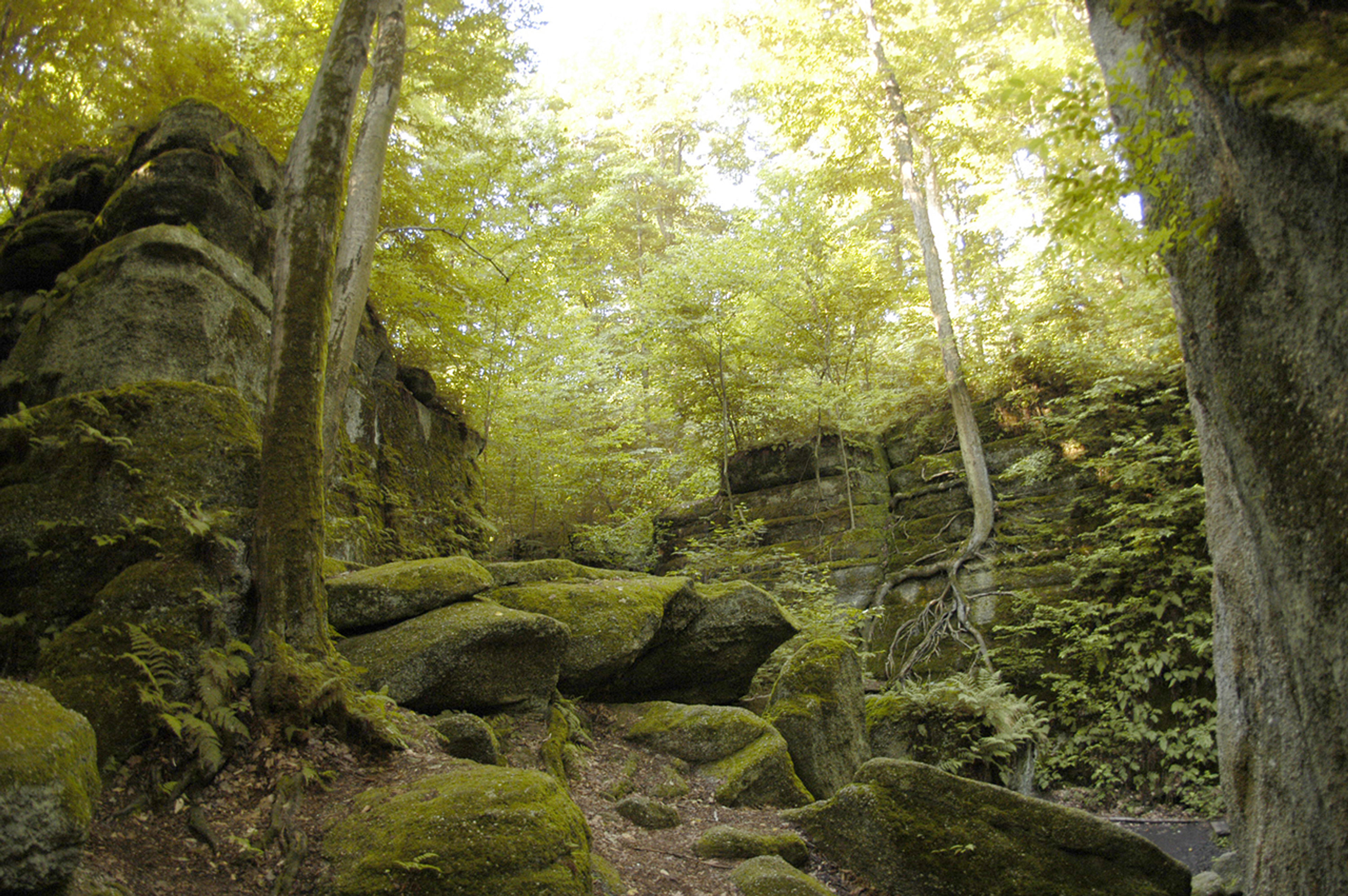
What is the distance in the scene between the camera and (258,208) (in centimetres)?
723

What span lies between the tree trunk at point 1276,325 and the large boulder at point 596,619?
5081 millimetres

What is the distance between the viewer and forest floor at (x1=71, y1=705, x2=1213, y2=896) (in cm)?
313

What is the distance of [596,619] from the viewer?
285 inches

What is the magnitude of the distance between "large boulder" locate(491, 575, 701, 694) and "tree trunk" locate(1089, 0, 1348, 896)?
508 centimetres

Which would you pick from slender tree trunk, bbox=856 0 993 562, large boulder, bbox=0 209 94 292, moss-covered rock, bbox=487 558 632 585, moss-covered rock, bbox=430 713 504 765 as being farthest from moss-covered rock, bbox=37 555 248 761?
slender tree trunk, bbox=856 0 993 562

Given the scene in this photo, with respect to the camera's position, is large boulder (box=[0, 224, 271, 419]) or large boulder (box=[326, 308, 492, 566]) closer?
large boulder (box=[0, 224, 271, 419])

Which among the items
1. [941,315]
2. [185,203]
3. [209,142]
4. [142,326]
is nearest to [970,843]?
[142,326]

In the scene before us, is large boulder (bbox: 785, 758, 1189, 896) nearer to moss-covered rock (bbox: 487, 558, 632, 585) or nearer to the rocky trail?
the rocky trail

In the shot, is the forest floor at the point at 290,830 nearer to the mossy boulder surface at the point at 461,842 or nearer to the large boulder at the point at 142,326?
the mossy boulder surface at the point at 461,842

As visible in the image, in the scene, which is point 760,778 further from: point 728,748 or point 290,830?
point 290,830

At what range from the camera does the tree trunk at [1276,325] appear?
7.82 feet

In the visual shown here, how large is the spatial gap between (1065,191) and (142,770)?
17.8ft

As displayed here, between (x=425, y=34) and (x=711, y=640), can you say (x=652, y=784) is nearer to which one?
(x=711, y=640)

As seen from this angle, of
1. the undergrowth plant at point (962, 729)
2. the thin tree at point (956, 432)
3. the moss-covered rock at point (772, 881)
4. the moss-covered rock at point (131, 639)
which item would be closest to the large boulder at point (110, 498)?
the moss-covered rock at point (131, 639)
